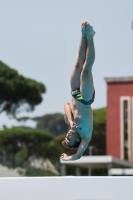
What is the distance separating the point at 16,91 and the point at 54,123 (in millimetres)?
10188

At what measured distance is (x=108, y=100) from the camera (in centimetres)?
3622

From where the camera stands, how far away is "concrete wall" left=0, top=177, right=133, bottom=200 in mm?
5305

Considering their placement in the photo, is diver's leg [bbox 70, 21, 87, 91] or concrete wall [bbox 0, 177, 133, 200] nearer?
concrete wall [bbox 0, 177, 133, 200]

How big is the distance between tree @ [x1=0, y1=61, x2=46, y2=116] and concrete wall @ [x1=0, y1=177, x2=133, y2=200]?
30036mm

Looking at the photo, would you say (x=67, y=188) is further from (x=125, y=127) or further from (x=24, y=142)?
(x=24, y=142)

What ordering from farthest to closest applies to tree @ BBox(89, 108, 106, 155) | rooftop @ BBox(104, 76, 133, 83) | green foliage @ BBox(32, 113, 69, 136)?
→ green foliage @ BBox(32, 113, 69, 136)
tree @ BBox(89, 108, 106, 155)
rooftop @ BBox(104, 76, 133, 83)

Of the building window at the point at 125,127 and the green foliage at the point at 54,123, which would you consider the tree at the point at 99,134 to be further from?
the green foliage at the point at 54,123

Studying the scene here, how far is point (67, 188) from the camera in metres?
5.39

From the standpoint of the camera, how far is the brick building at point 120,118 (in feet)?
116

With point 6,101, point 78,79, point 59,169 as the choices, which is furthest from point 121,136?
point 78,79

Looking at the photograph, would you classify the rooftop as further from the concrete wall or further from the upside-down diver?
the concrete wall

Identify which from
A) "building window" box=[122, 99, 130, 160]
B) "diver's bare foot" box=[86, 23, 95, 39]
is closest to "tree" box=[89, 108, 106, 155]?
"building window" box=[122, 99, 130, 160]

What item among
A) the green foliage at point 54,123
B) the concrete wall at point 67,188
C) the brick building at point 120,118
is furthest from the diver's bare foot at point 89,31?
the green foliage at point 54,123

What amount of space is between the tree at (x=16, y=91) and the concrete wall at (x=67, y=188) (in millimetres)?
30036
